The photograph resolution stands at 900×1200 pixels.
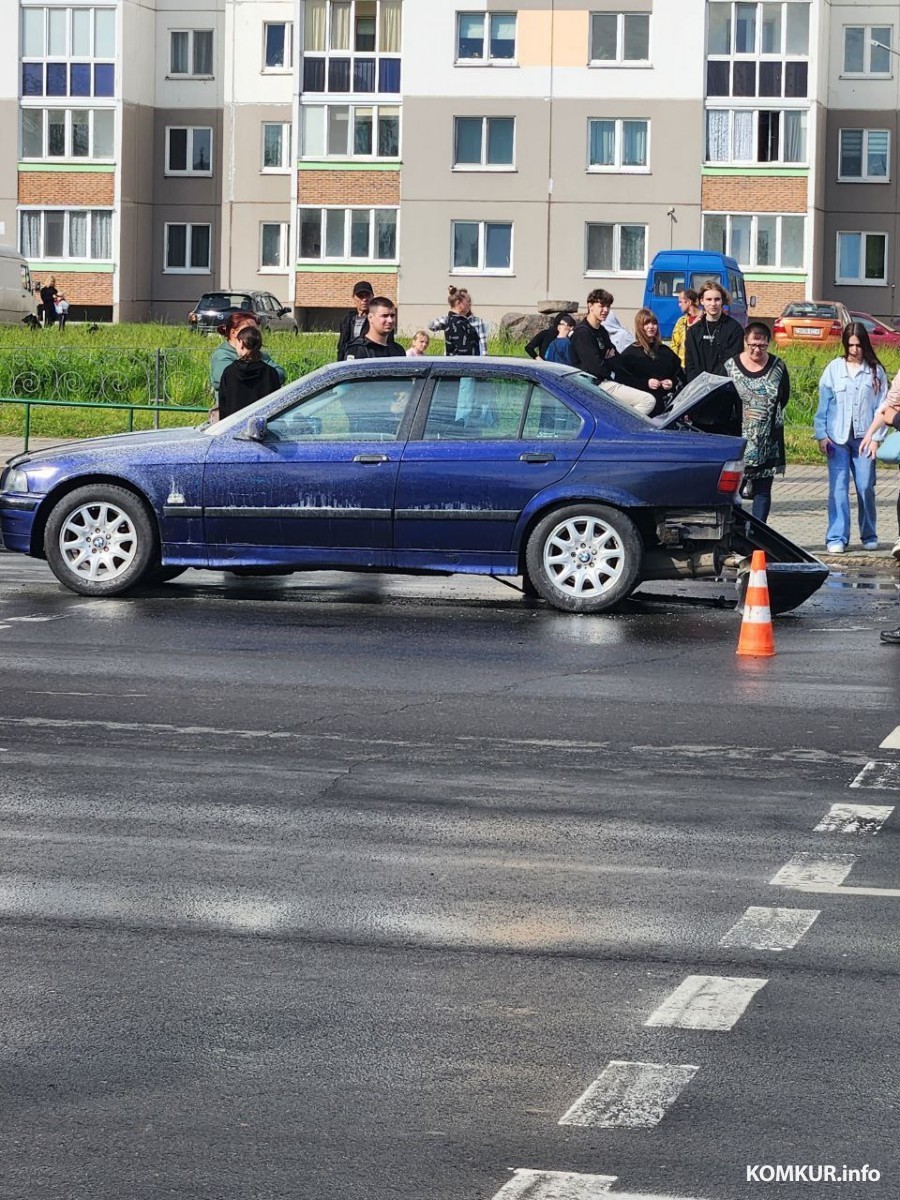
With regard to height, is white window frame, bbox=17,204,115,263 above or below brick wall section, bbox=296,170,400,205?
below

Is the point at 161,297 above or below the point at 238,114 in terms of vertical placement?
below

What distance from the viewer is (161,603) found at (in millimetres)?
14055

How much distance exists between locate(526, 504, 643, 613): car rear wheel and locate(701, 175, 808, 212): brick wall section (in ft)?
167

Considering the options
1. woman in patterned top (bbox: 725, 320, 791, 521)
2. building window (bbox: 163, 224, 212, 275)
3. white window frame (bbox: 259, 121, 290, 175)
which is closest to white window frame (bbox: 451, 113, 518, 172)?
white window frame (bbox: 259, 121, 290, 175)

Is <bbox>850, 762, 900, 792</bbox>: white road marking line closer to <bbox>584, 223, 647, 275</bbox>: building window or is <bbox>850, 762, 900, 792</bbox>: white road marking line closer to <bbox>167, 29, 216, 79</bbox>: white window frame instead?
<bbox>584, 223, 647, 275</bbox>: building window

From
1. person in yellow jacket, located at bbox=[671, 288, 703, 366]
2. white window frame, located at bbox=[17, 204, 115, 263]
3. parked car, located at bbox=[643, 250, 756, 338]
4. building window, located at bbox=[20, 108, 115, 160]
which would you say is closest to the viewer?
person in yellow jacket, located at bbox=[671, 288, 703, 366]

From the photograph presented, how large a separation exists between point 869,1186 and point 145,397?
975 inches

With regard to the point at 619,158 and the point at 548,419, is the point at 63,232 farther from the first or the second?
the point at 548,419

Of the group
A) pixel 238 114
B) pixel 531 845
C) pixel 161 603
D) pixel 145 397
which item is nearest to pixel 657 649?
pixel 161 603

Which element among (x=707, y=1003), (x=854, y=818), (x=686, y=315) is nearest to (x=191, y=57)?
(x=686, y=315)

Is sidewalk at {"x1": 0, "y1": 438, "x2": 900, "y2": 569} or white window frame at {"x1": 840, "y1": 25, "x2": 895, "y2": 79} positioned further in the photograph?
white window frame at {"x1": 840, "y1": 25, "x2": 895, "y2": 79}

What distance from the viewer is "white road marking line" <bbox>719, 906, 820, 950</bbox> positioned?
609 centimetres

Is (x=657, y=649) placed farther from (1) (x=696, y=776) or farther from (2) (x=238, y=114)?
(2) (x=238, y=114)

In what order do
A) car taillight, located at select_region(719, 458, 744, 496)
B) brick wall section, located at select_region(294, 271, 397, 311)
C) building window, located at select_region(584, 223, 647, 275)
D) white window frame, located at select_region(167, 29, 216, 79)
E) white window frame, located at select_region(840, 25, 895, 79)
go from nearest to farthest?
car taillight, located at select_region(719, 458, 744, 496), building window, located at select_region(584, 223, 647, 275), brick wall section, located at select_region(294, 271, 397, 311), white window frame, located at select_region(840, 25, 895, 79), white window frame, located at select_region(167, 29, 216, 79)
